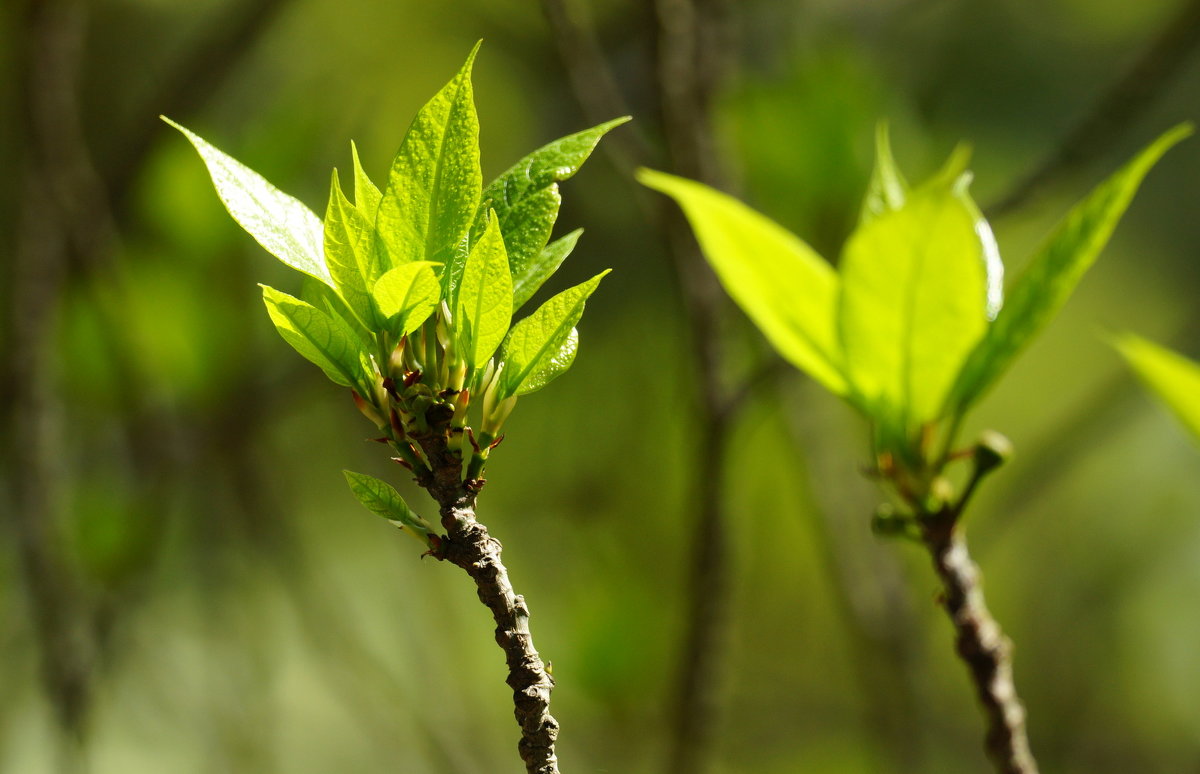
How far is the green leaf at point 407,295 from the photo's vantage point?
21 cm

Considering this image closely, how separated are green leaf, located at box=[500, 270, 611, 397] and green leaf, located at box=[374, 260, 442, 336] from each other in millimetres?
22

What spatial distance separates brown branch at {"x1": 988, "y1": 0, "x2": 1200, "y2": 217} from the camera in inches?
21.5

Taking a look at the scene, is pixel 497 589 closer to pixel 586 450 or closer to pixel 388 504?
A: pixel 388 504

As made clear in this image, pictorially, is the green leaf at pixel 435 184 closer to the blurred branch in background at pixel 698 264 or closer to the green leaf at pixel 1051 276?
the green leaf at pixel 1051 276

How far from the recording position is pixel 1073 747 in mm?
1286

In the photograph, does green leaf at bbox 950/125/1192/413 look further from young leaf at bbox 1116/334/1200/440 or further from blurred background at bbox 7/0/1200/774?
blurred background at bbox 7/0/1200/774

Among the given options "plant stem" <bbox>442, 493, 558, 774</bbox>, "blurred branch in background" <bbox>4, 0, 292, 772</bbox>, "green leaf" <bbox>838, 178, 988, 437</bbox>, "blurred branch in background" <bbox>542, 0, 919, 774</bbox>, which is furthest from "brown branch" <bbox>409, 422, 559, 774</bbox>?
"blurred branch in background" <bbox>4, 0, 292, 772</bbox>

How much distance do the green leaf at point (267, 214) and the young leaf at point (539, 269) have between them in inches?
1.8

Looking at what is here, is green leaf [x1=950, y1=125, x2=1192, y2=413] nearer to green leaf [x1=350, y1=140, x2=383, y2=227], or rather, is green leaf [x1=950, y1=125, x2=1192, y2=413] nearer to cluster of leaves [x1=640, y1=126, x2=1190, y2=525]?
cluster of leaves [x1=640, y1=126, x2=1190, y2=525]

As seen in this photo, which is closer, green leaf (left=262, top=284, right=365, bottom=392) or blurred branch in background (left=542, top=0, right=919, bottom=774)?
green leaf (left=262, top=284, right=365, bottom=392)

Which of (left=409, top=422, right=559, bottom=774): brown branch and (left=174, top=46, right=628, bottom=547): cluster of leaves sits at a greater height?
(left=174, top=46, right=628, bottom=547): cluster of leaves

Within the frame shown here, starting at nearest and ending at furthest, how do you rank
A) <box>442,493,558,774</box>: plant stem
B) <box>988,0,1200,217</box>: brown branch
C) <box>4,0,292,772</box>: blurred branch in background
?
<box>442,493,558,774</box>: plant stem → <box>988,0,1200,217</box>: brown branch → <box>4,0,292,772</box>: blurred branch in background

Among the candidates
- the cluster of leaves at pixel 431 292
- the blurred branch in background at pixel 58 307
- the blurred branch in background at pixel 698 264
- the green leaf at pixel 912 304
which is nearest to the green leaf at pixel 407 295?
the cluster of leaves at pixel 431 292

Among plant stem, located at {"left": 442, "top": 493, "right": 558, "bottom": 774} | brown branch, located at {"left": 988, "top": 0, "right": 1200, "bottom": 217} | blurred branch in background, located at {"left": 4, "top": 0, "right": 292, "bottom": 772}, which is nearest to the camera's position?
plant stem, located at {"left": 442, "top": 493, "right": 558, "bottom": 774}
